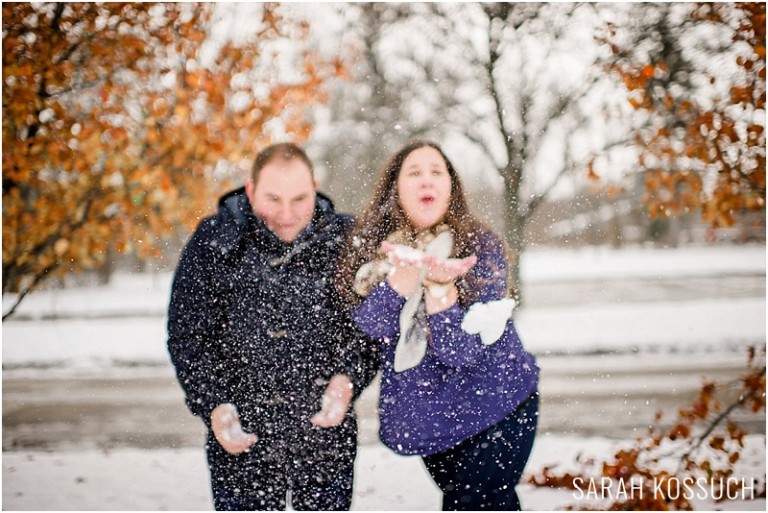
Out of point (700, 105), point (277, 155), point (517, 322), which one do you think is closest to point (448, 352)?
point (277, 155)

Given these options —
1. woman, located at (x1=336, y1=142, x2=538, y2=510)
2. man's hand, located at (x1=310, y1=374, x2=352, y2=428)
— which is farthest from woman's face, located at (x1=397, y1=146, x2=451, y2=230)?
man's hand, located at (x1=310, y1=374, x2=352, y2=428)

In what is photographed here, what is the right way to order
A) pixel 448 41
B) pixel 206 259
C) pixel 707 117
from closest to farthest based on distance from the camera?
pixel 206 259
pixel 707 117
pixel 448 41

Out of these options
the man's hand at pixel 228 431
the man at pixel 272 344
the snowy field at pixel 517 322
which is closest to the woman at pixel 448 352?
the man at pixel 272 344

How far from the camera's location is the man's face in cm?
187

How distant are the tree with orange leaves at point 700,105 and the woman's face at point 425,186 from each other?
1.02 m

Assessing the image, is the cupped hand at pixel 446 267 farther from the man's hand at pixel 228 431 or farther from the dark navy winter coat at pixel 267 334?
the man's hand at pixel 228 431

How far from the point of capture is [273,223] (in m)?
1.90

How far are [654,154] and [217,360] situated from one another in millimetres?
2137

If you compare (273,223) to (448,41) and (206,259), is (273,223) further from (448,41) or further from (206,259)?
(448,41)

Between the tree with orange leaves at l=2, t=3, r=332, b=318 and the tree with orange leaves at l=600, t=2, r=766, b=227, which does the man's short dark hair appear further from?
the tree with orange leaves at l=600, t=2, r=766, b=227

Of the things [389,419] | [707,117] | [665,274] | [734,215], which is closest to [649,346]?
[665,274]

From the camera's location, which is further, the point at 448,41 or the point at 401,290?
the point at 448,41

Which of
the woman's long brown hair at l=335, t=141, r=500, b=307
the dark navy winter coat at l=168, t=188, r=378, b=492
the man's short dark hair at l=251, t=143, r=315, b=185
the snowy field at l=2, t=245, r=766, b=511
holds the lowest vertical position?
the snowy field at l=2, t=245, r=766, b=511

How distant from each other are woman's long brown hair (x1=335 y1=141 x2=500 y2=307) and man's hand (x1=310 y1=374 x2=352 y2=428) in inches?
10.1
